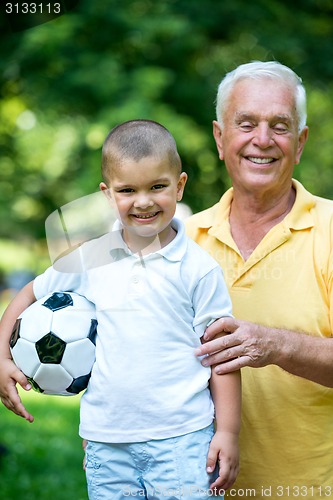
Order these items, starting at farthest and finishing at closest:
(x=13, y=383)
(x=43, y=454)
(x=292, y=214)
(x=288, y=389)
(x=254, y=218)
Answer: (x=43, y=454) < (x=254, y=218) < (x=292, y=214) < (x=288, y=389) < (x=13, y=383)

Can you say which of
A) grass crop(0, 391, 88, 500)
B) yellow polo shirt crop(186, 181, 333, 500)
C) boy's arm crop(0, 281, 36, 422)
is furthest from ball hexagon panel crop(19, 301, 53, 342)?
grass crop(0, 391, 88, 500)

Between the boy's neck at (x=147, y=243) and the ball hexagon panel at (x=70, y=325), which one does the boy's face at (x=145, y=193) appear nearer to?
the boy's neck at (x=147, y=243)

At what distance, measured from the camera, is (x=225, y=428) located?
245 centimetres

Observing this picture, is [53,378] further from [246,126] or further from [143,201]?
[246,126]

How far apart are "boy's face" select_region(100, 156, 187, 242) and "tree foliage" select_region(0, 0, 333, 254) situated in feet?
18.6

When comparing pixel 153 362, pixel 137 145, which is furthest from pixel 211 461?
pixel 137 145

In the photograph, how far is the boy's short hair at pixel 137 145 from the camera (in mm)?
2404

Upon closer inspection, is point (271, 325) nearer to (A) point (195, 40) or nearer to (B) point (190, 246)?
(B) point (190, 246)

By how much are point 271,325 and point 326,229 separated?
1.34ft

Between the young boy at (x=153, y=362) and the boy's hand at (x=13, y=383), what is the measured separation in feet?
0.69

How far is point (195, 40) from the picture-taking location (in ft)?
31.0

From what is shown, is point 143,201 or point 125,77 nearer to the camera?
point 143,201

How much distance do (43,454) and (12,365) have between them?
3429 millimetres

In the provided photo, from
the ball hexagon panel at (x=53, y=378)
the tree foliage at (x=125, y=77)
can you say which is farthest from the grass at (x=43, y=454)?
the ball hexagon panel at (x=53, y=378)
